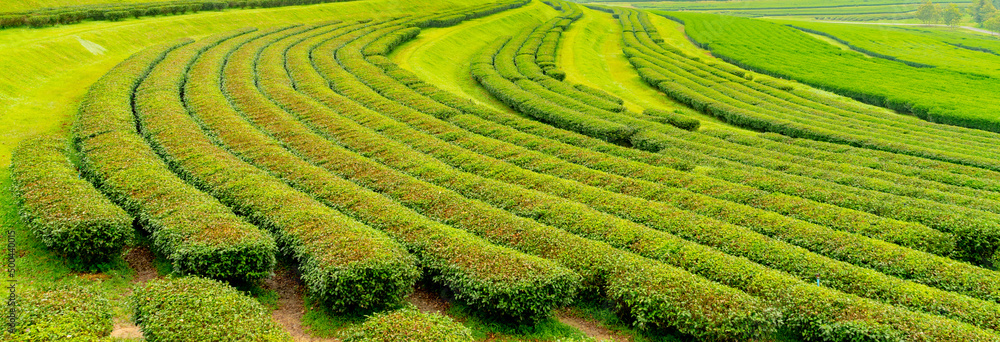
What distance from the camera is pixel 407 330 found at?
40.3 feet

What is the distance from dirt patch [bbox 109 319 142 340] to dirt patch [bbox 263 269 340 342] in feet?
10.4

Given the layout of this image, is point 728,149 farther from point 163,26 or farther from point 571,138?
point 163,26

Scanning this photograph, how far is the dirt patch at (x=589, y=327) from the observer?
1436cm

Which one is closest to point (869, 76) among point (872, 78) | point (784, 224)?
point (872, 78)

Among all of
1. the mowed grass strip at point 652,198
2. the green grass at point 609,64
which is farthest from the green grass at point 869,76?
the mowed grass strip at point 652,198

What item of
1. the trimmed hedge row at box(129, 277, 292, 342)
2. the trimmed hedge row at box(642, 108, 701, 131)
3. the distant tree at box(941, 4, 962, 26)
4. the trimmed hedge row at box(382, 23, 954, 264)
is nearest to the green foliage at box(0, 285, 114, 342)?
the trimmed hedge row at box(129, 277, 292, 342)

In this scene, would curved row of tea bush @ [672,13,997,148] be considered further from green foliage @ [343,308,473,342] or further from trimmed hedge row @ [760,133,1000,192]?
green foliage @ [343,308,473,342]

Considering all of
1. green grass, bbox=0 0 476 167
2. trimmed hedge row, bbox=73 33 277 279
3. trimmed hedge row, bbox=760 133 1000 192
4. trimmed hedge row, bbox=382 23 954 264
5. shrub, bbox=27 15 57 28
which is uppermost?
shrub, bbox=27 15 57 28

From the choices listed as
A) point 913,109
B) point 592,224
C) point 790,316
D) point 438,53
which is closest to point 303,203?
point 592,224

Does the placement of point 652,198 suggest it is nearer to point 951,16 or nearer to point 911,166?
point 911,166

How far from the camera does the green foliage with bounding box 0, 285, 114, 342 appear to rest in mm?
11328

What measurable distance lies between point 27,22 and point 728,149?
55238mm

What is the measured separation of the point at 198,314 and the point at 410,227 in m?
6.43

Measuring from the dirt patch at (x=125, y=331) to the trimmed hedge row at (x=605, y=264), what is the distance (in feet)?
29.0
